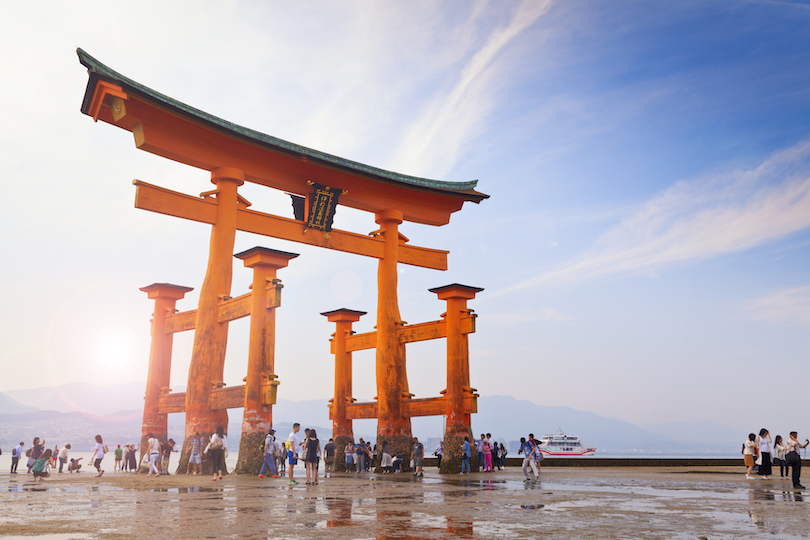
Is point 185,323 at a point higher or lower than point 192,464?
higher

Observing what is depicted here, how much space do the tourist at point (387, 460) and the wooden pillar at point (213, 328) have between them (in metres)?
6.04

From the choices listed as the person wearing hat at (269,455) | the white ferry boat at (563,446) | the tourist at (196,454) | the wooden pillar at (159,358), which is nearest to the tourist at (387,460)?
the person wearing hat at (269,455)

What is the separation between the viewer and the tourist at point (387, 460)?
71.7 feet

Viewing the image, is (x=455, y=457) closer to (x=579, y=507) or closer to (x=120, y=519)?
(x=579, y=507)

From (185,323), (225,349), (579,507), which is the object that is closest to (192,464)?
(225,349)

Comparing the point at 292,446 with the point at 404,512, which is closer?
the point at 404,512

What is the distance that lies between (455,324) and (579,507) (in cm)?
1340

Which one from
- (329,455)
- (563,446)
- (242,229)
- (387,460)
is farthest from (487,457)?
(563,446)

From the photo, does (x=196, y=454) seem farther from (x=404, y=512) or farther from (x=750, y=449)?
(x=750, y=449)

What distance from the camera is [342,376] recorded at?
25422 millimetres

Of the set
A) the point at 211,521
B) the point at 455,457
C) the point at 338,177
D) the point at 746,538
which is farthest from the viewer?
the point at 338,177

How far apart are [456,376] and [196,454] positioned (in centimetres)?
959

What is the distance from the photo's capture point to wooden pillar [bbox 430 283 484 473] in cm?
2183

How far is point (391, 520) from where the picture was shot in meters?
7.85
